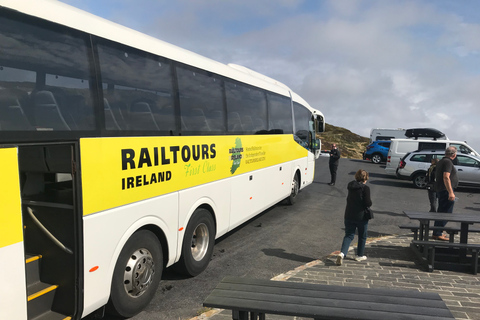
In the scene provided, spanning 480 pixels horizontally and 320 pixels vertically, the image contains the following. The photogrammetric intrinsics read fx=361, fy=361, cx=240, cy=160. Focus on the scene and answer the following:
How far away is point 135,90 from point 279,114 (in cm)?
570

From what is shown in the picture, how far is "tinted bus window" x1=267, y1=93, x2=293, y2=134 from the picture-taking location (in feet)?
29.1

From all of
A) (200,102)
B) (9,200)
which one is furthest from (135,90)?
(9,200)

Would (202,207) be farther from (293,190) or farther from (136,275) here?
(293,190)

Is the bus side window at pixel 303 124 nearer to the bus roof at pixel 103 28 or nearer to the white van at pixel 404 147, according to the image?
the bus roof at pixel 103 28

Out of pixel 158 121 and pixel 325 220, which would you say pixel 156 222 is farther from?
pixel 325 220

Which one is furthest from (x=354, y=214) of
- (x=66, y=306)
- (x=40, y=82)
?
(x=40, y=82)

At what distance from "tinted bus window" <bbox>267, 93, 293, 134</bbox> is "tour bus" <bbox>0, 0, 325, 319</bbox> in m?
3.10

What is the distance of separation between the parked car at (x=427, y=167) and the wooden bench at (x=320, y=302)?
12.7m

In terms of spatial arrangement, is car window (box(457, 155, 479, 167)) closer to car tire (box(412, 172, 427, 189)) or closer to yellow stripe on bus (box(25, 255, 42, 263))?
car tire (box(412, 172, 427, 189))

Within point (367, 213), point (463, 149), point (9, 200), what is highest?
point (9, 200)

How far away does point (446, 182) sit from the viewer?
23.5 feet

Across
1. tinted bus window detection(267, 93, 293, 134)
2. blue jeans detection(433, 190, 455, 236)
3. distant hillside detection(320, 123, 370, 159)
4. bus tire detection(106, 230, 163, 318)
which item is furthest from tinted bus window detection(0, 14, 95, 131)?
distant hillside detection(320, 123, 370, 159)

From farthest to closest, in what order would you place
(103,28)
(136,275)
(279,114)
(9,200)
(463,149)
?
1. (463,149)
2. (279,114)
3. (136,275)
4. (103,28)
5. (9,200)

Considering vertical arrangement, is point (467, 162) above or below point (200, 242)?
above
